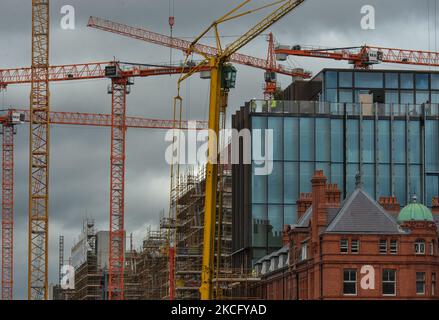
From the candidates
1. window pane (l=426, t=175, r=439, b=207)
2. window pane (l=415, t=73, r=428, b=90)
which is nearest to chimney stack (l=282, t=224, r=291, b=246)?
window pane (l=426, t=175, r=439, b=207)

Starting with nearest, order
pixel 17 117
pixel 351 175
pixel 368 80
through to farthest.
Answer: pixel 351 175 < pixel 368 80 < pixel 17 117

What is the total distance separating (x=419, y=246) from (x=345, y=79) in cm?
4748

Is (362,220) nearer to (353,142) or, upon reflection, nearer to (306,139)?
(306,139)

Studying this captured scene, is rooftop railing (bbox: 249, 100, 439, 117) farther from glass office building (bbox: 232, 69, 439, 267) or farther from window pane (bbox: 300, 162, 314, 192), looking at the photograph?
window pane (bbox: 300, 162, 314, 192)

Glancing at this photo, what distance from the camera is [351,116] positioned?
131m

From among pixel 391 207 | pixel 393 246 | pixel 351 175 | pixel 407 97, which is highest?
pixel 407 97

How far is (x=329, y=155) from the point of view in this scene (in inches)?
5069

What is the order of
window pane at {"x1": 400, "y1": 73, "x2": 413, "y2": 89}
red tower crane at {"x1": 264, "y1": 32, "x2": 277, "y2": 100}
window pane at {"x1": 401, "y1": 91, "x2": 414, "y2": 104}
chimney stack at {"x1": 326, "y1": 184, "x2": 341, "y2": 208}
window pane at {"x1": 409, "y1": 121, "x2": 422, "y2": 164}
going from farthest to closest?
red tower crane at {"x1": 264, "y1": 32, "x2": 277, "y2": 100}
window pane at {"x1": 400, "y1": 73, "x2": 413, "y2": 89}
window pane at {"x1": 401, "y1": 91, "x2": 414, "y2": 104}
window pane at {"x1": 409, "y1": 121, "x2": 422, "y2": 164}
chimney stack at {"x1": 326, "y1": 184, "x2": 341, "y2": 208}

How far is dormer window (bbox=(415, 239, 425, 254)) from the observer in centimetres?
9256

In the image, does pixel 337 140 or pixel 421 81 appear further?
pixel 421 81

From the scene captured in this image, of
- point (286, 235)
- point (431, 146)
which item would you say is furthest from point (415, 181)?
point (286, 235)

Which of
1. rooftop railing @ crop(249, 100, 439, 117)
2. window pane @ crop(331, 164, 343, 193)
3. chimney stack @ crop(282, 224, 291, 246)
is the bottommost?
chimney stack @ crop(282, 224, 291, 246)

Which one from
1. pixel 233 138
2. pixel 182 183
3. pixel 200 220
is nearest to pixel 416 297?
pixel 233 138
